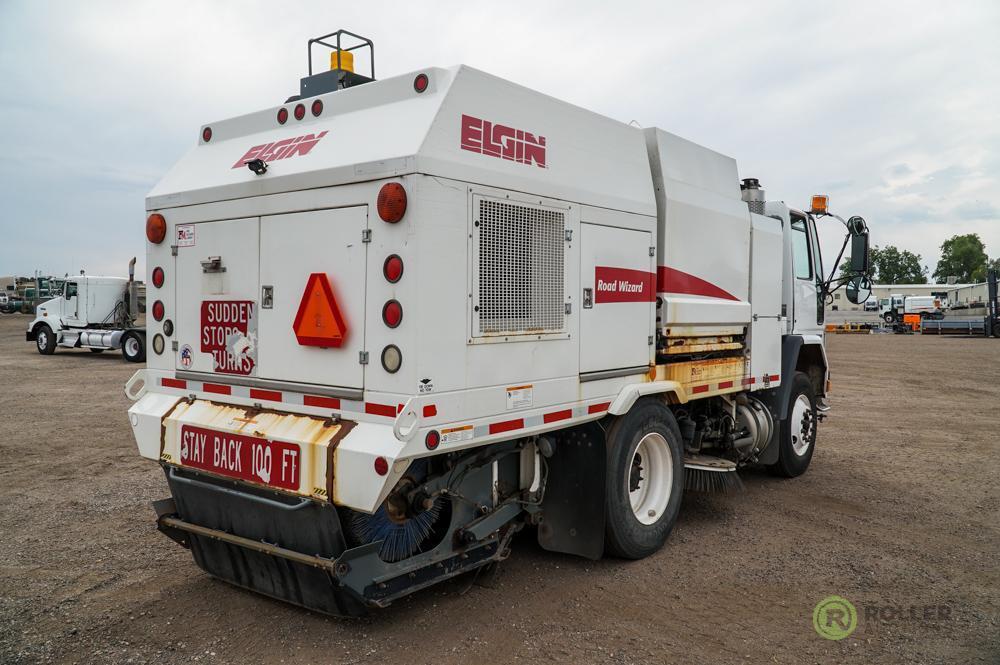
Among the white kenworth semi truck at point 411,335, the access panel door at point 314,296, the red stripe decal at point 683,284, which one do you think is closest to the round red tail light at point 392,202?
the white kenworth semi truck at point 411,335

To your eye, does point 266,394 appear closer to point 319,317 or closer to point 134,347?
point 319,317

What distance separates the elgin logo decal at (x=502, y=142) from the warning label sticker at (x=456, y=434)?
1467 mm

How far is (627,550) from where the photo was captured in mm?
5078

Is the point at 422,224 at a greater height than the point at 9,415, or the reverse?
the point at 422,224

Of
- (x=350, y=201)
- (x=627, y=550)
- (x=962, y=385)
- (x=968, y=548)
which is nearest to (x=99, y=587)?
(x=350, y=201)

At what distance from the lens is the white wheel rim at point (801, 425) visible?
7.75m

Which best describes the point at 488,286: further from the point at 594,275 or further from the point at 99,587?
the point at 99,587

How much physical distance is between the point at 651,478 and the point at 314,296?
292cm

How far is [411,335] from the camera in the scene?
3.63m

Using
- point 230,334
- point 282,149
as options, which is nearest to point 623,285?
point 282,149

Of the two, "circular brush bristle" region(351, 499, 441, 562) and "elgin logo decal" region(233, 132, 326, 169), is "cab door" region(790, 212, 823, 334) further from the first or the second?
"elgin logo decal" region(233, 132, 326, 169)

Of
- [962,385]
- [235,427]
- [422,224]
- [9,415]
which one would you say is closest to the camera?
[422,224]

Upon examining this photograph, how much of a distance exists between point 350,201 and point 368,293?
0.51 meters

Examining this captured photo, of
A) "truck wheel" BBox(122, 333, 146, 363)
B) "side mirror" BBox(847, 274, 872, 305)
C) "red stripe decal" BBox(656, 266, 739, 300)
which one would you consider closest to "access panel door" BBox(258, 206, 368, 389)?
"red stripe decal" BBox(656, 266, 739, 300)
